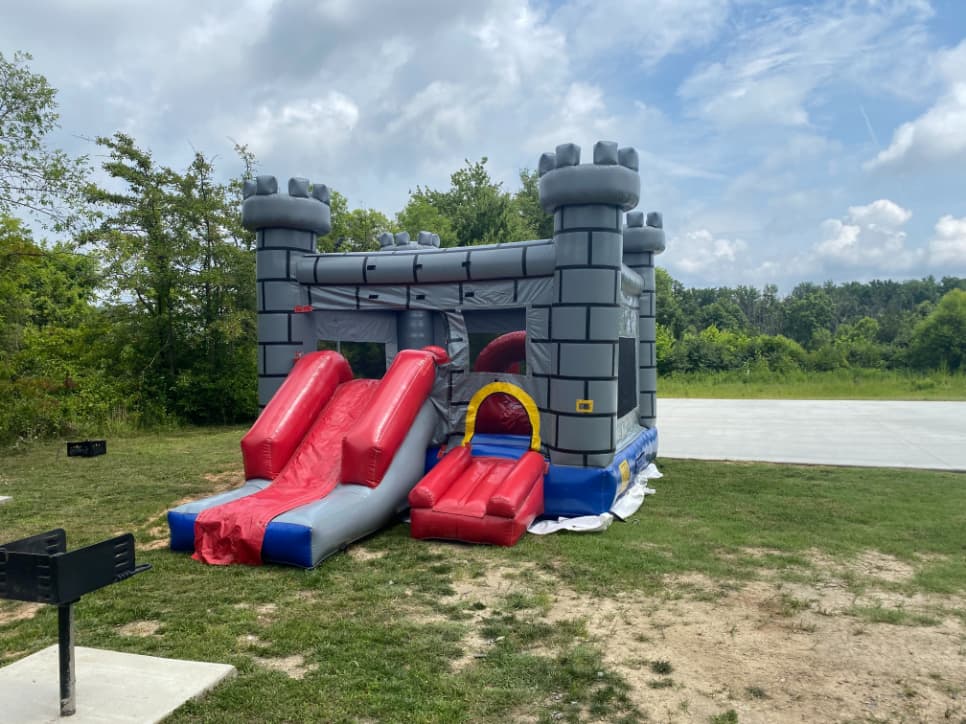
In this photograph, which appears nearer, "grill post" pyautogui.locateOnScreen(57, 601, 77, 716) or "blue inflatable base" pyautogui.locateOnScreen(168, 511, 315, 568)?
"grill post" pyautogui.locateOnScreen(57, 601, 77, 716)

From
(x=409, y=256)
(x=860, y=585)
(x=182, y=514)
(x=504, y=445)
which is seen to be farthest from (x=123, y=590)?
(x=860, y=585)

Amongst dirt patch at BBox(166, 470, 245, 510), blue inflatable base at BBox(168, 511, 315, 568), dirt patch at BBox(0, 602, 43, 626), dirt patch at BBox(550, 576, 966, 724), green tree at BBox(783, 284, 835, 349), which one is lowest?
dirt patch at BBox(0, 602, 43, 626)

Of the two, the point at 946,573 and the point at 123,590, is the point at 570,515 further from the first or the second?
the point at 123,590

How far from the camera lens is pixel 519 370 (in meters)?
7.84

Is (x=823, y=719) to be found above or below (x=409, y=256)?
below

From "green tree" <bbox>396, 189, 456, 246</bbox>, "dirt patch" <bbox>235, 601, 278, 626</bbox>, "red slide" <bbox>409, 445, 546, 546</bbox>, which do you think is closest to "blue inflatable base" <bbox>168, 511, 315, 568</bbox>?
"dirt patch" <bbox>235, 601, 278, 626</bbox>

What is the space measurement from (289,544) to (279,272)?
10.5 ft

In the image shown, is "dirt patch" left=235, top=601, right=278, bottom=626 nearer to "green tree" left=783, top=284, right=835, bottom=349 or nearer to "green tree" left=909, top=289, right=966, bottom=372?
"green tree" left=909, top=289, right=966, bottom=372

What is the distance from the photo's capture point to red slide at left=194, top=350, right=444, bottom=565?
469 cm

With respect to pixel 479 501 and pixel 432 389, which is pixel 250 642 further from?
pixel 432 389

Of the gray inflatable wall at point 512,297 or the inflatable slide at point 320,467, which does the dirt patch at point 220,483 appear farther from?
the inflatable slide at point 320,467

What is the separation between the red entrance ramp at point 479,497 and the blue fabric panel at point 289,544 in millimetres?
951

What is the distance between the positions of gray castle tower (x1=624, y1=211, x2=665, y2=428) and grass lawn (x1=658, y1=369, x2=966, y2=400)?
40.5ft

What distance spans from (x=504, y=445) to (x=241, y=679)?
3.33 meters
